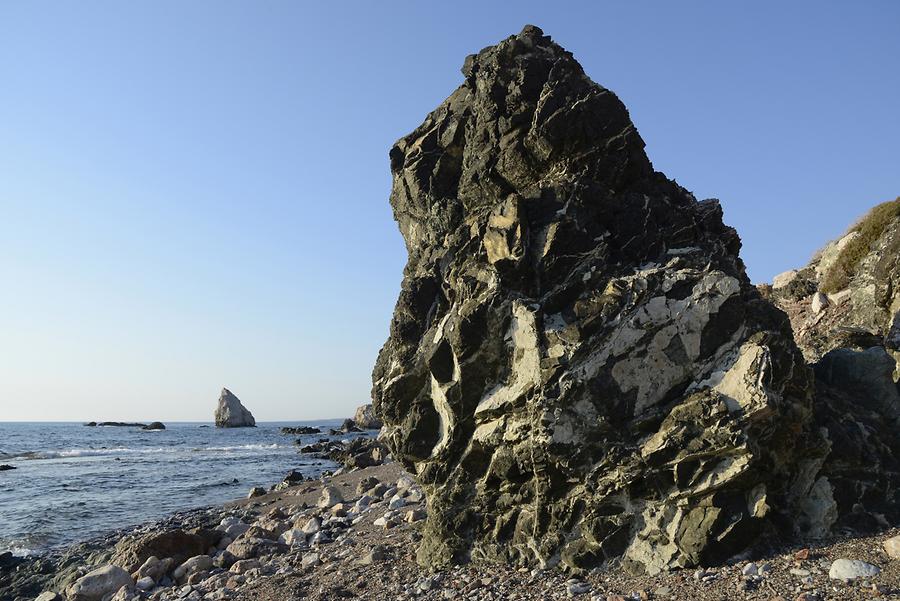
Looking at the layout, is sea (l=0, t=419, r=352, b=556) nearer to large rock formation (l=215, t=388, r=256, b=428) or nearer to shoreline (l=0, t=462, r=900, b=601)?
shoreline (l=0, t=462, r=900, b=601)

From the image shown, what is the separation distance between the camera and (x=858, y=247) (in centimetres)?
2525

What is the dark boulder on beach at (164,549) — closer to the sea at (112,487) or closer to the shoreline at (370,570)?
the shoreline at (370,570)

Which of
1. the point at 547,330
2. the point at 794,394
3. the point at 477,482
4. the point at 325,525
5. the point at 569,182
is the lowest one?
the point at 325,525

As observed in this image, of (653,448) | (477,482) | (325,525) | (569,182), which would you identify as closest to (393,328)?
(477,482)

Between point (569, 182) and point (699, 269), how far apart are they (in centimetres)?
312

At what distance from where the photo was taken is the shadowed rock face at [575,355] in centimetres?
981

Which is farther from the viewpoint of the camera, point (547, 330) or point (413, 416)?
point (413, 416)

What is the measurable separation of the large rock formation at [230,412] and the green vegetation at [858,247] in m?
134

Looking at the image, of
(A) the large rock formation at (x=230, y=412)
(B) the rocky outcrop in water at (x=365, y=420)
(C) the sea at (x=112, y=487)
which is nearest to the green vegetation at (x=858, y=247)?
(C) the sea at (x=112, y=487)

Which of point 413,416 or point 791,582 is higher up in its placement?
point 413,416

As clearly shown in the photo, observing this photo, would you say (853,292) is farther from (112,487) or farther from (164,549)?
(112,487)

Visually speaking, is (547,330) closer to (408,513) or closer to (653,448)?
(653,448)

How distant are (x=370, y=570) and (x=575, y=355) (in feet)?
19.9

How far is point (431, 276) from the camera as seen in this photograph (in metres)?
13.3
